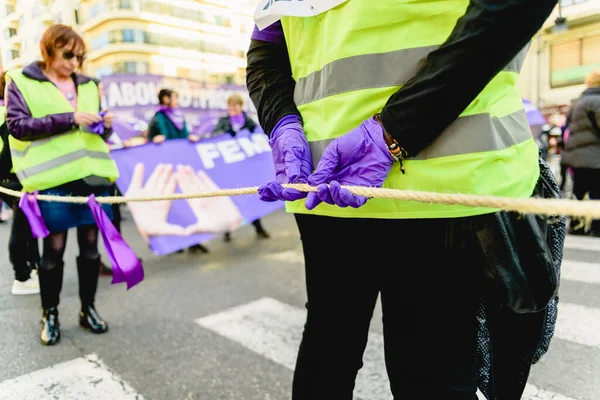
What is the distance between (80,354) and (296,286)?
5.06ft

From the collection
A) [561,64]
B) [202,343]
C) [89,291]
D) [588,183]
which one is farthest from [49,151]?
[561,64]

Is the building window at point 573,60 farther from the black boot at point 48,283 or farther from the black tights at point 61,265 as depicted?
the black boot at point 48,283

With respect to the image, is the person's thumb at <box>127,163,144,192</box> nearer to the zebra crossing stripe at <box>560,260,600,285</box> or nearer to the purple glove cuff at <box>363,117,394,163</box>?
the zebra crossing stripe at <box>560,260,600,285</box>

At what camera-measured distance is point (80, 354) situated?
2.40 m

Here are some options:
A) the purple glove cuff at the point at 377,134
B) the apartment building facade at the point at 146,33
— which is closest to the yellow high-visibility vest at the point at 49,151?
the apartment building facade at the point at 146,33

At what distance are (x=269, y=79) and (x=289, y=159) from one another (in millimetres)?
284

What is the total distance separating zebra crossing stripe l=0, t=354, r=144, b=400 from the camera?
198 centimetres

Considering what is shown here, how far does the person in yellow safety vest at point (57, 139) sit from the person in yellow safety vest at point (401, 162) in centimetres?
164

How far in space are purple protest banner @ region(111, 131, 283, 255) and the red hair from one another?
1880mm

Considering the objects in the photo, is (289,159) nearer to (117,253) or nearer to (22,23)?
(117,253)

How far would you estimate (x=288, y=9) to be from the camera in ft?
3.49

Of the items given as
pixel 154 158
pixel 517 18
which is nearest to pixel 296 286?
pixel 154 158

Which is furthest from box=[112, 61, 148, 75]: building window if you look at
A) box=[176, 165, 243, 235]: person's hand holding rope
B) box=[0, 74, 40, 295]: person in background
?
box=[0, 74, 40, 295]: person in background

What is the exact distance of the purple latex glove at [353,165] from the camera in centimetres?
96
